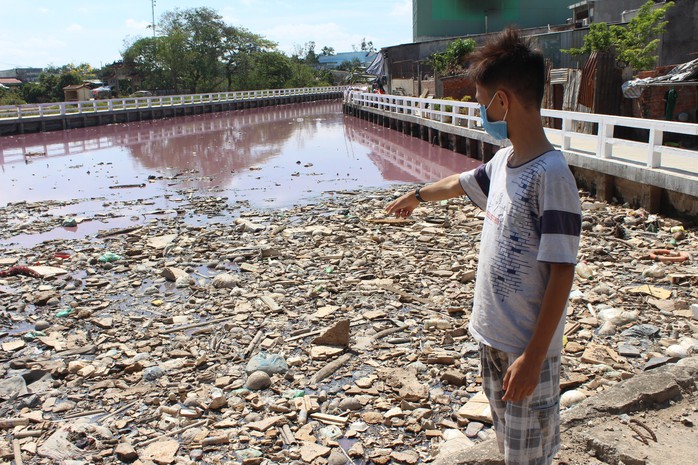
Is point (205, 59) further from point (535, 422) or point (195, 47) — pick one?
point (535, 422)

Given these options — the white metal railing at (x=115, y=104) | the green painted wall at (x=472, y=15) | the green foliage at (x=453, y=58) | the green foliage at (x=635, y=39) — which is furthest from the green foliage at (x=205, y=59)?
the green foliage at (x=635, y=39)

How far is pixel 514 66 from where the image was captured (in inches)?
84.4

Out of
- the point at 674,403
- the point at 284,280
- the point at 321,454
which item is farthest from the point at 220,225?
the point at 674,403

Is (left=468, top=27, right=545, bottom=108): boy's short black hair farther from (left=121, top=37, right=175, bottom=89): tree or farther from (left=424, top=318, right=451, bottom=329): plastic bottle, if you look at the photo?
(left=121, top=37, right=175, bottom=89): tree

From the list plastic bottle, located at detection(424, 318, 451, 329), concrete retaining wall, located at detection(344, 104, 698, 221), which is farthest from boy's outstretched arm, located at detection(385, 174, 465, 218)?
concrete retaining wall, located at detection(344, 104, 698, 221)

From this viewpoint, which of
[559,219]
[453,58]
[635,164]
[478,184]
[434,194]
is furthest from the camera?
[453,58]

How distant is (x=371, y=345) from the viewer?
5410 mm

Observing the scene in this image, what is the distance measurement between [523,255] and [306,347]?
11.4ft

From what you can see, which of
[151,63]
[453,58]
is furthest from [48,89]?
[453,58]

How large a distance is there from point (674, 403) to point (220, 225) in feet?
26.3

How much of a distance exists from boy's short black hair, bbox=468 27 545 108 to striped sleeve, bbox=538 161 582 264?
319mm

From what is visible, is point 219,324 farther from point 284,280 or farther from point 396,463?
point 396,463

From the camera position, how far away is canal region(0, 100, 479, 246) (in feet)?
42.6

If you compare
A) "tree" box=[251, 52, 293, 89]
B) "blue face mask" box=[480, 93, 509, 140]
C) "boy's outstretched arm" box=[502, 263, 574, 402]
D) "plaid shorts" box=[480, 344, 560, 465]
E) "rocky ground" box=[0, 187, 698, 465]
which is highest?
"tree" box=[251, 52, 293, 89]
